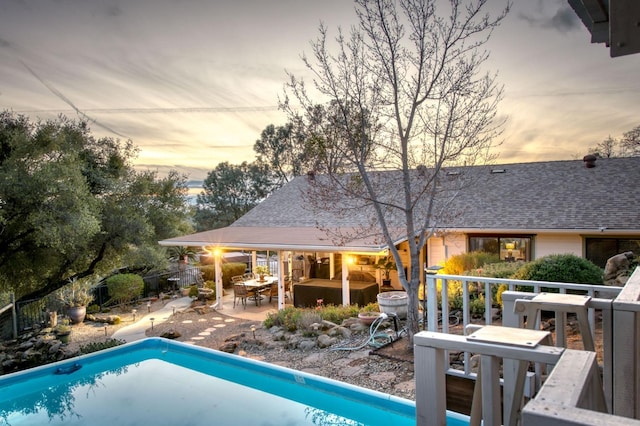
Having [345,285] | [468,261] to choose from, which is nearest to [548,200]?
[468,261]

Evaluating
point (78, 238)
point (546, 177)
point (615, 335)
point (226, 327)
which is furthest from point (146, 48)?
point (546, 177)

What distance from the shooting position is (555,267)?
7836 mm

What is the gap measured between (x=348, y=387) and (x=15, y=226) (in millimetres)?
8106

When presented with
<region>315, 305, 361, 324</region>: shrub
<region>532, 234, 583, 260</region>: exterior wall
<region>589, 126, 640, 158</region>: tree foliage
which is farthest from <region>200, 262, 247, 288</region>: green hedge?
<region>589, 126, 640, 158</region>: tree foliage

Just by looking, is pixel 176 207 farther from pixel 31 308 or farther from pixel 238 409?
pixel 238 409

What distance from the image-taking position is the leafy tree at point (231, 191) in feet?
112

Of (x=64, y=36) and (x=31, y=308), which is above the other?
(x=64, y=36)

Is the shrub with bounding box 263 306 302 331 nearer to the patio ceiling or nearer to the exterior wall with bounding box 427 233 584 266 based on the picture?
the patio ceiling

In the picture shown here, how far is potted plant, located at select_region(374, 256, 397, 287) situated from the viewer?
15.4 meters

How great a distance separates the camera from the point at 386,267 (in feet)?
50.4

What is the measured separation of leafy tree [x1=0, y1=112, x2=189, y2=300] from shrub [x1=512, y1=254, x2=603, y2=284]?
30.8 ft

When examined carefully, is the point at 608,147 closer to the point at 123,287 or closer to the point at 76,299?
the point at 123,287

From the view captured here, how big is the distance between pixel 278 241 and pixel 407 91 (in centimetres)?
736

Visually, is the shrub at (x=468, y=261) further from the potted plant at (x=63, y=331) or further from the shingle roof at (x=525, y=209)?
the potted plant at (x=63, y=331)
